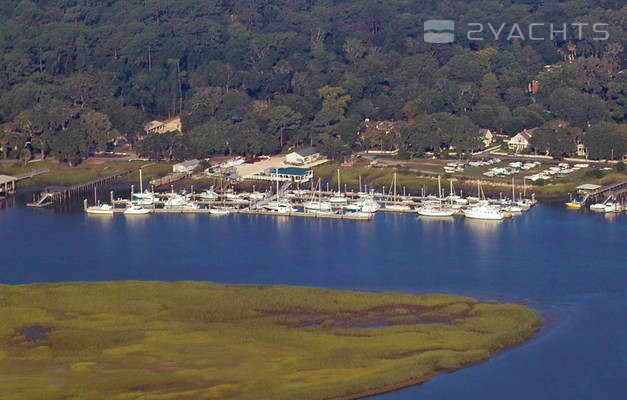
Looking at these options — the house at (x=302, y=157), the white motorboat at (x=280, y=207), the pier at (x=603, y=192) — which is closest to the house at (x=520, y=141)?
the pier at (x=603, y=192)

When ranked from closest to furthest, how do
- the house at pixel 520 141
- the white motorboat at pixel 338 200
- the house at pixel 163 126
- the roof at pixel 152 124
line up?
1. the white motorboat at pixel 338 200
2. the house at pixel 520 141
3. the house at pixel 163 126
4. the roof at pixel 152 124

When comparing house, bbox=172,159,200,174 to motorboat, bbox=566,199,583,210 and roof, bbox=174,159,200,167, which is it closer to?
roof, bbox=174,159,200,167

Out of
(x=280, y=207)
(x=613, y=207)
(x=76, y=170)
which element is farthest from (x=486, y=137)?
(x=76, y=170)

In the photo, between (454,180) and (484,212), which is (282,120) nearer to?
(454,180)

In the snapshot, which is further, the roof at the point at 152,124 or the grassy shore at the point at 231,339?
the roof at the point at 152,124

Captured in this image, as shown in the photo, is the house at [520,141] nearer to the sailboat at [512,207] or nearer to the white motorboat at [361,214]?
the sailboat at [512,207]

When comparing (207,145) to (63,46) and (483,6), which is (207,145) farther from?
(483,6)
